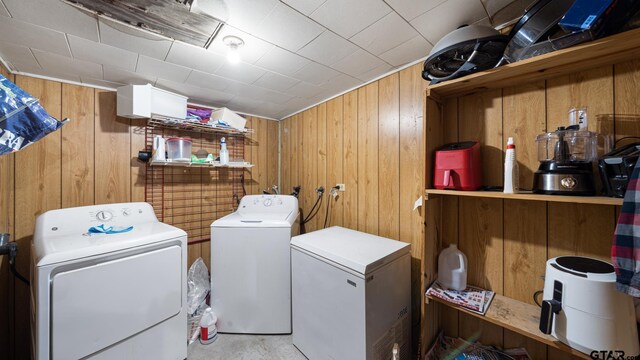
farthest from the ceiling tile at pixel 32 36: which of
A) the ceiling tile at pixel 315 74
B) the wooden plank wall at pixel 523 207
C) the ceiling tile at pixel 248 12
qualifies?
the wooden plank wall at pixel 523 207

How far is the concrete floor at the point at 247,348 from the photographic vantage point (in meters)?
1.65

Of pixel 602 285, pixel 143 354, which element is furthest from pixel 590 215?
pixel 143 354

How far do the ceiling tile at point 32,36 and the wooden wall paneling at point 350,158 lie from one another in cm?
188

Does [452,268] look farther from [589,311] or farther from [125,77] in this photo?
[125,77]

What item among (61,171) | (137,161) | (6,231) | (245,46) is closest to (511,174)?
(245,46)

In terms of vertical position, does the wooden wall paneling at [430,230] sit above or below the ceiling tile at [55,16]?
below

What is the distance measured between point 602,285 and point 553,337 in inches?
11.2

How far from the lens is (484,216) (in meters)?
1.32

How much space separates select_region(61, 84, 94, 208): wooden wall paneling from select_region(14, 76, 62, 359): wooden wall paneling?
4 cm

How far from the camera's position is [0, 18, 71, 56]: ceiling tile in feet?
3.76

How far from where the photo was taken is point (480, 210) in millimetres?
A: 1331

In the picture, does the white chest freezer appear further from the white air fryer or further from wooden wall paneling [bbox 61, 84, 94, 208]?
wooden wall paneling [bbox 61, 84, 94, 208]

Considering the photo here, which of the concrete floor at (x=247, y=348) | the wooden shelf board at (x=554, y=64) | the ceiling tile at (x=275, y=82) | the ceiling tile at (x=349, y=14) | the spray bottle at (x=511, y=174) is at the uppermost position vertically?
the ceiling tile at (x=275, y=82)

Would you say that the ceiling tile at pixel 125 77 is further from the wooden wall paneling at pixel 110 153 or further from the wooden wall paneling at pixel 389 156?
the wooden wall paneling at pixel 389 156
